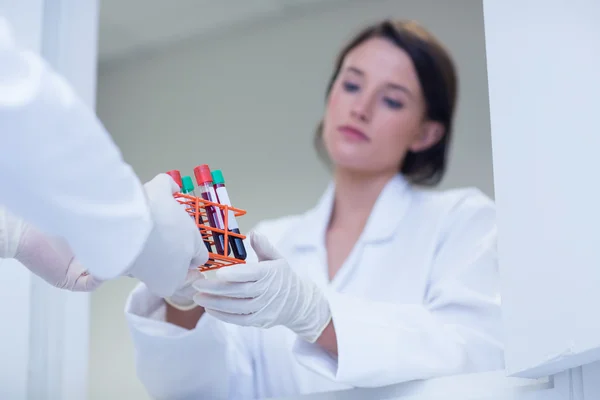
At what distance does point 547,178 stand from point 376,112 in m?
1.14

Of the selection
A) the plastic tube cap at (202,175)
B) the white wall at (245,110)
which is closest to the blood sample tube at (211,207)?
→ the plastic tube cap at (202,175)

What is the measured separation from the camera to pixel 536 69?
90cm

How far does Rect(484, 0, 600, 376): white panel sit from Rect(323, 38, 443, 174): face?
102cm

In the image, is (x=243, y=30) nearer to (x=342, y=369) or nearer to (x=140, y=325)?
(x=140, y=325)

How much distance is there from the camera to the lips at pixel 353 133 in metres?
1.97

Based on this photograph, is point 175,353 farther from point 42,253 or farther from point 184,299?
point 42,253

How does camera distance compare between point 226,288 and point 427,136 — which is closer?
point 226,288

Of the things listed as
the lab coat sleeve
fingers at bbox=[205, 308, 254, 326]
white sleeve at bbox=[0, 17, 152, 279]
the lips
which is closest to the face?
the lips

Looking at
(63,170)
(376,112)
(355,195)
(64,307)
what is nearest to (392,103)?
(376,112)

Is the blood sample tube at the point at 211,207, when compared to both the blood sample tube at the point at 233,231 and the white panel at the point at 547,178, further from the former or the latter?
the white panel at the point at 547,178

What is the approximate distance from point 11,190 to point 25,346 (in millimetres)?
765

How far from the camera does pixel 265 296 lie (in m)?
1.01

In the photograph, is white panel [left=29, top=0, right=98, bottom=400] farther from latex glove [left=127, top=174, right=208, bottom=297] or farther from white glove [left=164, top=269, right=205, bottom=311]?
latex glove [left=127, top=174, right=208, bottom=297]

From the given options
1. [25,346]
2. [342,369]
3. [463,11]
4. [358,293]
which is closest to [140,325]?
[25,346]
